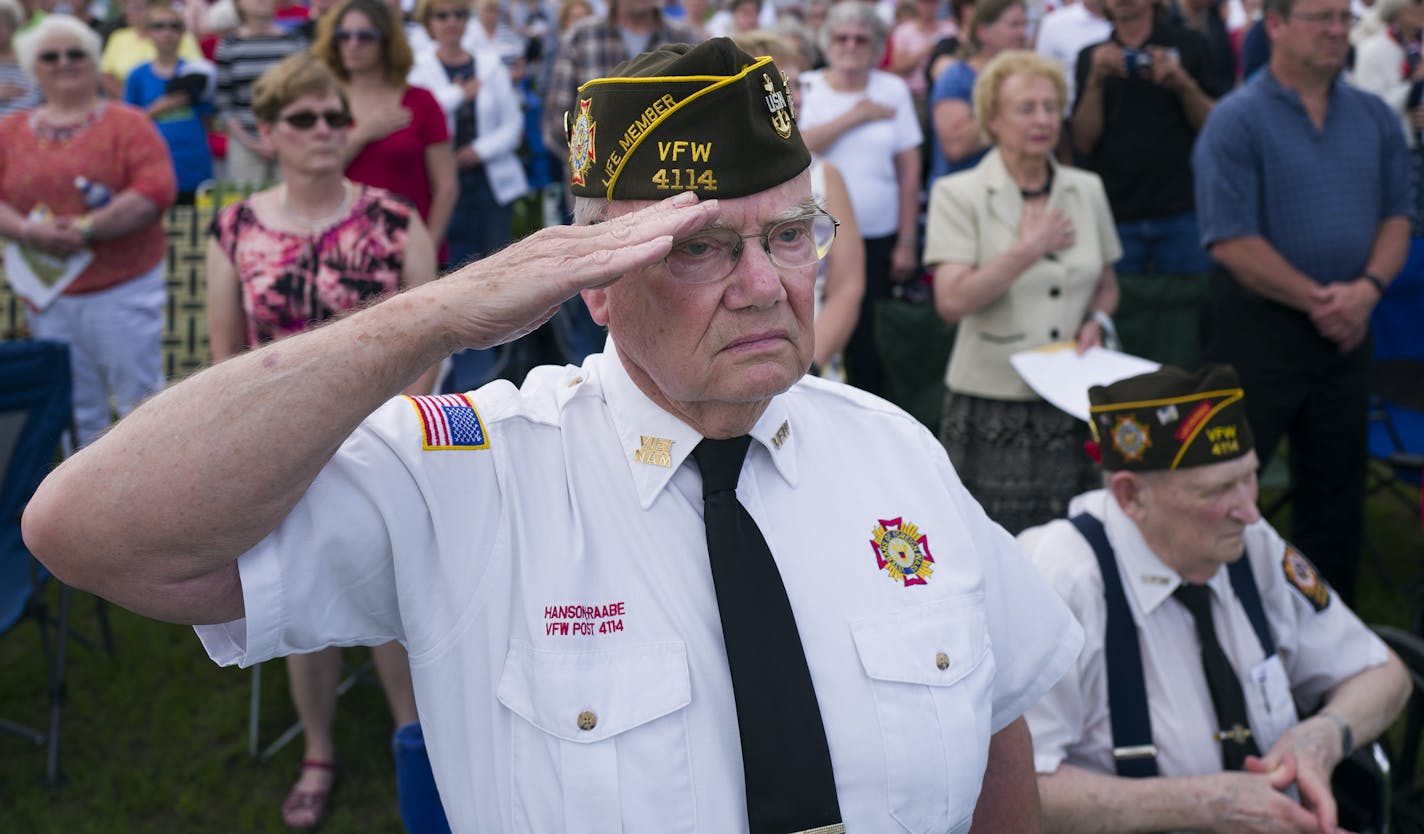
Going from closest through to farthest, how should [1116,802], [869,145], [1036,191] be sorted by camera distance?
[1116,802], [1036,191], [869,145]

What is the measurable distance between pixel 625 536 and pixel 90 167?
5.05 meters

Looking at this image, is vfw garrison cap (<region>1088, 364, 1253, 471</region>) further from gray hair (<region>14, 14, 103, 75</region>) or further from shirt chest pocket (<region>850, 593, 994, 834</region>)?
gray hair (<region>14, 14, 103, 75</region>)

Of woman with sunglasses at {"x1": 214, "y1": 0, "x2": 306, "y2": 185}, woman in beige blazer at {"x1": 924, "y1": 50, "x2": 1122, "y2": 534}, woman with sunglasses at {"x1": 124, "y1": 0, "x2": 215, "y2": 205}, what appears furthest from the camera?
woman with sunglasses at {"x1": 124, "y1": 0, "x2": 215, "y2": 205}

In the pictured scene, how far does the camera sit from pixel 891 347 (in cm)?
663

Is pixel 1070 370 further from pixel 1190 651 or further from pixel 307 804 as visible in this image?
pixel 307 804

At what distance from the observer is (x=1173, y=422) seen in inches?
123

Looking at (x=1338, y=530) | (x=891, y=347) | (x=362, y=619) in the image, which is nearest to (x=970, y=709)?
(x=362, y=619)

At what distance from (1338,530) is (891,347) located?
2242 millimetres

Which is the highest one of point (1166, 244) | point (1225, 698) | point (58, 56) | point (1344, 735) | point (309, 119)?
point (58, 56)

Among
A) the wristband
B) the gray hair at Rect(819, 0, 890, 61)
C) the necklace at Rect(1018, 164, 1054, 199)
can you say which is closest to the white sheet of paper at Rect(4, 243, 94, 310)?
the gray hair at Rect(819, 0, 890, 61)

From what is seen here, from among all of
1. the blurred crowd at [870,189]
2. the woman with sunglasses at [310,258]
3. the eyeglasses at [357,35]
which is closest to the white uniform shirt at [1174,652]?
the blurred crowd at [870,189]

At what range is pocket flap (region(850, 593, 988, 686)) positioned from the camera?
1.81 m

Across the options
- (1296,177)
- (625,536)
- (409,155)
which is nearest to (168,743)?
(409,155)

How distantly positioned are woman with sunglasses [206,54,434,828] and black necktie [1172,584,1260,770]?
7.89ft
